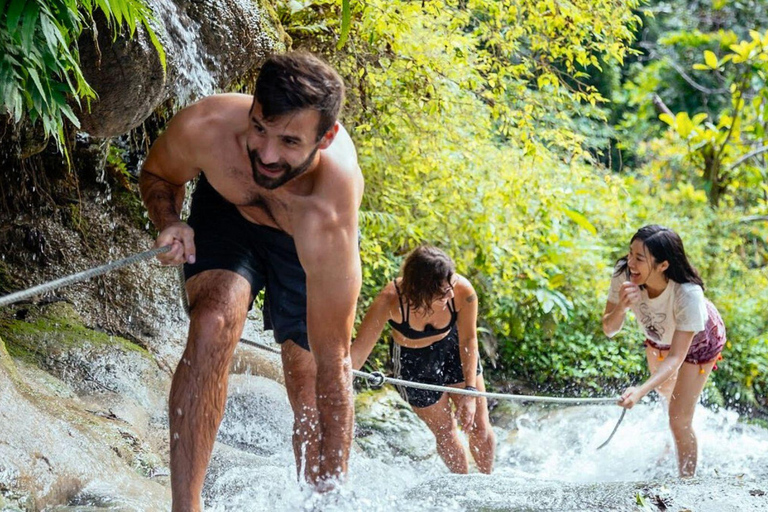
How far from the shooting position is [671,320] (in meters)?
4.93

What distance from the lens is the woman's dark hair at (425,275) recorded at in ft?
15.4

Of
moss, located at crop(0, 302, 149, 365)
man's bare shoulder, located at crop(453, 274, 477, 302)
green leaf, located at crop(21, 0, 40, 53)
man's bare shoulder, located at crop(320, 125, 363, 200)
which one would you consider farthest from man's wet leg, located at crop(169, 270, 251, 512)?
man's bare shoulder, located at crop(453, 274, 477, 302)

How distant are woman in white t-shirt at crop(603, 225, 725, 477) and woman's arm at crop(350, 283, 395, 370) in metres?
1.25

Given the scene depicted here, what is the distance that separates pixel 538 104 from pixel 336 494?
4.07 metres

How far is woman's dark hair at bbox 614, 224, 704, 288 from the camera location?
189 inches

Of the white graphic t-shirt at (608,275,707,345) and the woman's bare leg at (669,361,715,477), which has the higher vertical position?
the white graphic t-shirt at (608,275,707,345)

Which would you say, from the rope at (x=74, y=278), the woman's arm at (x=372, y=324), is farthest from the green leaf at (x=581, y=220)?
the rope at (x=74, y=278)

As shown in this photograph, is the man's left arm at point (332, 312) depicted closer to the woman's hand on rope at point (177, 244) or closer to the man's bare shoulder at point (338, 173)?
the man's bare shoulder at point (338, 173)

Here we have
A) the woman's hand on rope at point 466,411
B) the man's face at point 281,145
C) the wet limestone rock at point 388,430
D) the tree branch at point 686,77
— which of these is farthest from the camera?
the tree branch at point 686,77

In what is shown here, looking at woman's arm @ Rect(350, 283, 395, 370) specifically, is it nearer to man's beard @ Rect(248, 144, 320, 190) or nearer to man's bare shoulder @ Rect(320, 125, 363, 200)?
man's bare shoulder @ Rect(320, 125, 363, 200)

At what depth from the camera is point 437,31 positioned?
6551mm

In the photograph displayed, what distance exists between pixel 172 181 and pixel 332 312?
779mm

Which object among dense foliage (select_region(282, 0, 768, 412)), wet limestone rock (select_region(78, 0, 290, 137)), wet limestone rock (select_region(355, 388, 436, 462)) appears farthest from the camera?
dense foliage (select_region(282, 0, 768, 412))

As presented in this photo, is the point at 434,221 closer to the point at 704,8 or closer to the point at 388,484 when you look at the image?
the point at 388,484
